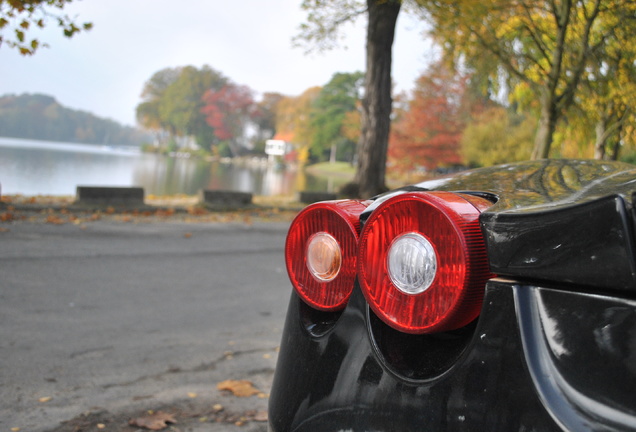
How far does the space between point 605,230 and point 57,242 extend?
744cm

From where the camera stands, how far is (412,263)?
128 cm

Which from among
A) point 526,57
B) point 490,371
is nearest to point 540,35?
point 526,57

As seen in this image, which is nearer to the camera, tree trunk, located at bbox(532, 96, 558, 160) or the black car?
the black car

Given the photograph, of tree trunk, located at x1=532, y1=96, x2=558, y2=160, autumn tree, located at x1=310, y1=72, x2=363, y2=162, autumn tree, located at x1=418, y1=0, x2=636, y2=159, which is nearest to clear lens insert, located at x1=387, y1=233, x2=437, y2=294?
autumn tree, located at x1=418, y1=0, x2=636, y2=159

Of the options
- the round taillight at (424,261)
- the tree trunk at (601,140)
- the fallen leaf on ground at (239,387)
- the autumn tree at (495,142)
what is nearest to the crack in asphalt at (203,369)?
the fallen leaf on ground at (239,387)

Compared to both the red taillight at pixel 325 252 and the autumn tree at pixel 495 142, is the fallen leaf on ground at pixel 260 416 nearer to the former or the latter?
the red taillight at pixel 325 252

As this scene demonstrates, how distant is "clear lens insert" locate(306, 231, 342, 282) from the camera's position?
1.52 m

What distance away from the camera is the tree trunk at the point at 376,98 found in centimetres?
1407

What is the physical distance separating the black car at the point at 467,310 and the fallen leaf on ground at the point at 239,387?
5.53 ft

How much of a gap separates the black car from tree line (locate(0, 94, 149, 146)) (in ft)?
343

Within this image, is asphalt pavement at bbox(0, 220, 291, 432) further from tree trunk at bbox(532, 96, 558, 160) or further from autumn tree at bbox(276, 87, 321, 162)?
autumn tree at bbox(276, 87, 321, 162)

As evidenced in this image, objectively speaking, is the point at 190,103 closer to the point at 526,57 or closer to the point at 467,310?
the point at 526,57

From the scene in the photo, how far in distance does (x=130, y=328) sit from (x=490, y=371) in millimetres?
3690

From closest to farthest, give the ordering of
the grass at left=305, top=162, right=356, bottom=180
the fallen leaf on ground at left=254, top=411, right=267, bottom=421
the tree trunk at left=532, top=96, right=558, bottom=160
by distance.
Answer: the fallen leaf on ground at left=254, top=411, right=267, bottom=421, the tree trunk at left=532, top=96, right=558, bottom=160, the grass at left=305, top=162, right=356, bottom=180
